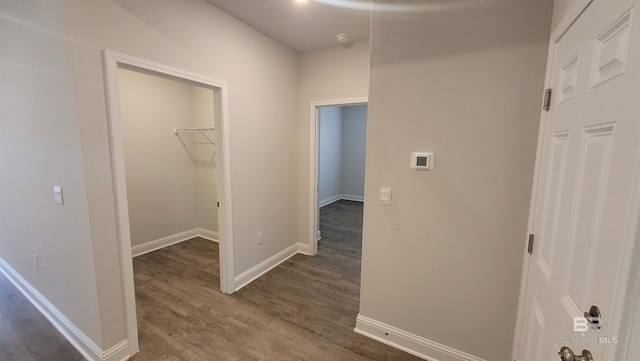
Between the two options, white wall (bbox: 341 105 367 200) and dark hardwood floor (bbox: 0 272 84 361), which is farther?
white wall (bbox: 341 105 367 200)

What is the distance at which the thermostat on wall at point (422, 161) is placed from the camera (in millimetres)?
1719

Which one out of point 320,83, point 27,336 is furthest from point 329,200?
point 27,336

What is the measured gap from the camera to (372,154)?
193cm

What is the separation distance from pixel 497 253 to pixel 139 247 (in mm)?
A: 4070

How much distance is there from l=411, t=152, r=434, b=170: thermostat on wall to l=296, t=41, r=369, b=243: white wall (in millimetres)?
1512

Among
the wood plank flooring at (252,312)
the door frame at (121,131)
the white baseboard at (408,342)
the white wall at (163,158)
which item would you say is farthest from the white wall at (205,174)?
the white baseboard at (408,342)

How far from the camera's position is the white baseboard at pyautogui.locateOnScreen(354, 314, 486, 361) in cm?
181

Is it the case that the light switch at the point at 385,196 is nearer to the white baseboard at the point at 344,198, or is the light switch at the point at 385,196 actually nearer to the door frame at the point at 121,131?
the door frame at the point at 121,131

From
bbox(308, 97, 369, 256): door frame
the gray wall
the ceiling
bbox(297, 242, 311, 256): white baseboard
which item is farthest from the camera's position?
the gray wall

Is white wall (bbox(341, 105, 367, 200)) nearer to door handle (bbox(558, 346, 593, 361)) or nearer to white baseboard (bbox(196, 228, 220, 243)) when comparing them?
white baseboard (bbox(196, 228, 220, 243))

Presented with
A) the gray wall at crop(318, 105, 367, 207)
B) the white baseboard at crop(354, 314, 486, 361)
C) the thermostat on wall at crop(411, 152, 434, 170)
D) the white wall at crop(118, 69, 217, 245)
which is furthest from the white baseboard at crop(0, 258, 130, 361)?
the gray wall at crop(318, 105, 367, 207)

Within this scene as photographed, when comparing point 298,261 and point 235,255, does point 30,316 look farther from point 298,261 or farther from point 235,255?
point 298,261

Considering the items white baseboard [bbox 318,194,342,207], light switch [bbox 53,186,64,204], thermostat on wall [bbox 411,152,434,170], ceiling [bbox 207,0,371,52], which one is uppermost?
ceiling [bbox 207,0,371,52]

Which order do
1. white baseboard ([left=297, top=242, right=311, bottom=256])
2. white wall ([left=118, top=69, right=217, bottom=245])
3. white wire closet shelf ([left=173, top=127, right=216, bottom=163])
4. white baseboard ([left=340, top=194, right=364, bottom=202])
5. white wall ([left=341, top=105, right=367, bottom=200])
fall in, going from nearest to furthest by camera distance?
white wall ([left=118, top=69, right=217, bottom=245]), white baseboard ([left=297, top=242, right=311, bottom=256]), white wire closet shelf ([left=173, top=127, right=216, bottom=163]), white wall ([left=341, top=105, right=367, bottom=200]), white baseboard ([left=340, top=194, right=364, bottom=202])
